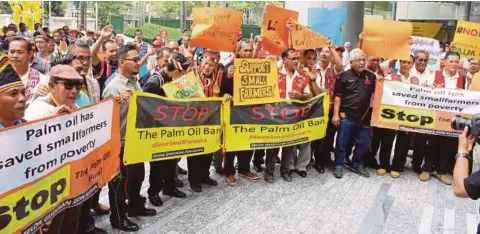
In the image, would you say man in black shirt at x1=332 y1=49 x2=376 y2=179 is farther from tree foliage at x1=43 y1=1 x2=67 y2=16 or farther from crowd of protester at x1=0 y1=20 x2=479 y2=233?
tree foliage at x1=43 y1=1 x2=67 y2=16

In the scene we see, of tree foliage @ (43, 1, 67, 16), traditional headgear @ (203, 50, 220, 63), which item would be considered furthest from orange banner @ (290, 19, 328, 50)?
tree foliage @ (43, 1, 67, 16)

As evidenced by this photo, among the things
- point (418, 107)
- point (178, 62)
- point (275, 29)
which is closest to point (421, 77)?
point (418, 107)

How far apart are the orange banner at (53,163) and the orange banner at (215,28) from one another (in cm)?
183

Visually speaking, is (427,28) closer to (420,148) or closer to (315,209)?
(420,148)

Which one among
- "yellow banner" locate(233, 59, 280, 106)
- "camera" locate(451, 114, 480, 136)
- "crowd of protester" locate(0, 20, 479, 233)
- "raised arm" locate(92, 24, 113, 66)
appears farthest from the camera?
"yellow banner" locate(233, 59, 280, 106)

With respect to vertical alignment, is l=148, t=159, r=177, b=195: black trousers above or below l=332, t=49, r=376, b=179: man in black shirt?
below

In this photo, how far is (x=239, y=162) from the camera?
20.2 ft

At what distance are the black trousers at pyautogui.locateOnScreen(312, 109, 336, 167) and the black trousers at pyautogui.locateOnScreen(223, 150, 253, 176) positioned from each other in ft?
3.71

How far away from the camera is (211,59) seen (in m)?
5.33

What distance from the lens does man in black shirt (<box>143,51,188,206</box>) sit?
465 centimetres

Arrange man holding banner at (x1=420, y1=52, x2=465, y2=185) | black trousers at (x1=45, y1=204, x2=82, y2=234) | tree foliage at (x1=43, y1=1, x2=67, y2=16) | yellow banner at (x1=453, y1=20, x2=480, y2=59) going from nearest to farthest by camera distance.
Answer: black trousers at (x1=45, y1=204, x2=82, y2=234), man holding banner at (x1=420, y1=52, x2=465, y2=185), yellow banner at (x1=453, y1=20, x2=480, y2=59), tree foliage at (x1=43, y1=1, x2=67, y2=16)

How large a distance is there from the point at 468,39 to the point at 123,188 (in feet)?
19.3

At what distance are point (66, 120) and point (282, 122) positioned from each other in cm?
332

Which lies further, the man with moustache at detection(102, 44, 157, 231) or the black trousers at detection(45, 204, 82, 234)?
the man with moustache at detection(102, 44, 157, 231)
